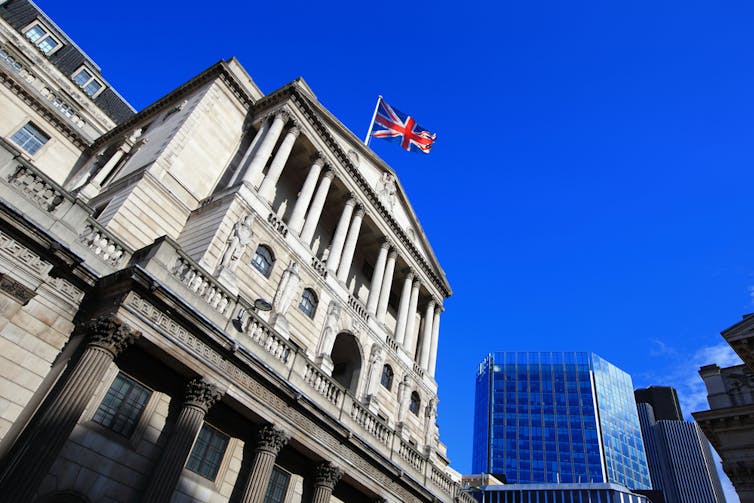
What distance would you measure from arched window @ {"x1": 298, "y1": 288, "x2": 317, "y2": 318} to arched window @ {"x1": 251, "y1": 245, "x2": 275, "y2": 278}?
2418 mm

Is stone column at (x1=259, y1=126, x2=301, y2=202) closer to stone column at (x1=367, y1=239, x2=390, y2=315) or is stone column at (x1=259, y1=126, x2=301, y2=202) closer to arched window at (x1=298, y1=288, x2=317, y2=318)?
arched window at (x1=298, y1=288, x2=317, y2=318)

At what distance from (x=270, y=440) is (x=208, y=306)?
5132 millimetres

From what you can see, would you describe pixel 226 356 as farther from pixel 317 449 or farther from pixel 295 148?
pixel 295 148

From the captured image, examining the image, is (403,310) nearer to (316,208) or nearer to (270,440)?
(316,208)

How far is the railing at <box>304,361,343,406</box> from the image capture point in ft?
68.5

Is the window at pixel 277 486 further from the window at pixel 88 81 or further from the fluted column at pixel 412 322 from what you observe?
the window at pixel 88 81

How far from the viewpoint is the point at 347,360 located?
30.2m

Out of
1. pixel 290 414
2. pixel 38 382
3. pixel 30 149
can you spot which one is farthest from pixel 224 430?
pixel 30 149

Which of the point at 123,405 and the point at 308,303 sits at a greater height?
the point at 308,303

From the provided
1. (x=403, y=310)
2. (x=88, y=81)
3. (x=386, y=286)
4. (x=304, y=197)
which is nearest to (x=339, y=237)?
(x=304, y=197)

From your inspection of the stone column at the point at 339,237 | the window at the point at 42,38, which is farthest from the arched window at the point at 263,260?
the window at the point at 42,38

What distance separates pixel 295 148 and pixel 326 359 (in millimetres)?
13876

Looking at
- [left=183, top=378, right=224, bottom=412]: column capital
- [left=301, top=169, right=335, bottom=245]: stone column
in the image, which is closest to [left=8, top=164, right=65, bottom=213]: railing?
[left=183, top=378, right=224, bottom=412]: column capital

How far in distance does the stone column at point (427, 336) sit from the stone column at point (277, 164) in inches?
671
